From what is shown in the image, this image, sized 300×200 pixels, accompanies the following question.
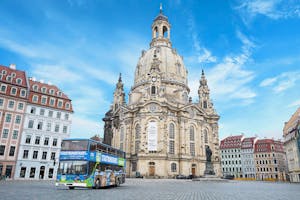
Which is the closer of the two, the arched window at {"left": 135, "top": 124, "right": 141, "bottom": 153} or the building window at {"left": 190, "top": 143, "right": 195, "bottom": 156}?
the arched window at {"left": 135, "top": 124, "right": 141, "bottom": 153}

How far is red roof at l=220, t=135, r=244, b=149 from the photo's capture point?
10274 centimetres

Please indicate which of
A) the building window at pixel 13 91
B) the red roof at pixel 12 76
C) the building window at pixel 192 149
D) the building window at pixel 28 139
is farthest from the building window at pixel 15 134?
the building window at pixel 192 149

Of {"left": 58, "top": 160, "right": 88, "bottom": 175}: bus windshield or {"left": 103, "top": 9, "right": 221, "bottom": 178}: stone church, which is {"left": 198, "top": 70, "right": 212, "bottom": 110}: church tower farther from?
{"left": 58, "top": 160, "right": 88, "bottom": 175}: bus windshield

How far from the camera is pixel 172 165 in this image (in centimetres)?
5703

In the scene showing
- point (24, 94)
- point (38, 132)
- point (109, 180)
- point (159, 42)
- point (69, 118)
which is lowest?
point (109, 180)

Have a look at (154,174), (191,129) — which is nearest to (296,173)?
(191,129)

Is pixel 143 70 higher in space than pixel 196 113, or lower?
higher

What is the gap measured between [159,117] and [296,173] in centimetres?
3932

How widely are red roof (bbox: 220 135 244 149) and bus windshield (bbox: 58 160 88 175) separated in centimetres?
9273

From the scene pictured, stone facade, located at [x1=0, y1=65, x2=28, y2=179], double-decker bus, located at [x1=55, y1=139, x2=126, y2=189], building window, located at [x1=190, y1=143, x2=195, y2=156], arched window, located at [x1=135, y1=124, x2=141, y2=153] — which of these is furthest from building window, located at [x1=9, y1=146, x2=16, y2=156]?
building window, located at [x1=190, y1=143, x2=195, y2=156]

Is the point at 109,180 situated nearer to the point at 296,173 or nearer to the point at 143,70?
the point at 143,70

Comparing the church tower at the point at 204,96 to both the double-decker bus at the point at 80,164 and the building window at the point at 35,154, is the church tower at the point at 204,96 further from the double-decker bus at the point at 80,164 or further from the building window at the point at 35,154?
the double-decker bus at the point at 80,164

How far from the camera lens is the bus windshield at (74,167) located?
20.4 m

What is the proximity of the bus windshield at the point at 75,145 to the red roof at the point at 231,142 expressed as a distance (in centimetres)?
9264
